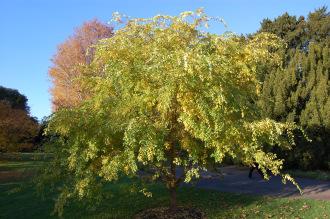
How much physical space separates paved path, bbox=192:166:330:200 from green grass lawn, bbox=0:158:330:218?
1029mm

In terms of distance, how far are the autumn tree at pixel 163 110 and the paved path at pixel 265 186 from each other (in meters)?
4.53

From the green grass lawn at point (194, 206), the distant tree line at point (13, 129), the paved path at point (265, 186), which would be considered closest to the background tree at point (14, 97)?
the distant tree line at point (13, 129)

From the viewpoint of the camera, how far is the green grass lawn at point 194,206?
34.4 ft

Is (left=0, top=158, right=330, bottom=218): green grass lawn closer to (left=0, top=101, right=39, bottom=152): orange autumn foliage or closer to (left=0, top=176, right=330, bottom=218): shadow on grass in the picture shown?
(left=0, top=176, right=330, bottom=218): shadow on grass

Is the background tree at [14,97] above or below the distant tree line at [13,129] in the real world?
above

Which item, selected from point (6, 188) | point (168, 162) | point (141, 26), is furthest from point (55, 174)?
point (6, 188)

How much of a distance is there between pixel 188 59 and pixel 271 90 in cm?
1433

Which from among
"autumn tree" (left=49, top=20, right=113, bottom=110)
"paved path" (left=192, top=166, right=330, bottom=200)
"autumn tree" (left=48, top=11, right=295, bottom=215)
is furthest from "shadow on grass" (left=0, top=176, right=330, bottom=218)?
"autumn tree" (left=49, top=20, right=113, bottom=110)

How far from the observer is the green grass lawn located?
10.5 meters

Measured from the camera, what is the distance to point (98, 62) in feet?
32.0

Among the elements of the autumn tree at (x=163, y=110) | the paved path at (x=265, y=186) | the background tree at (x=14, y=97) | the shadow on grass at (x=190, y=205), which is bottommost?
the shadow on grass at (x=190, y=205)

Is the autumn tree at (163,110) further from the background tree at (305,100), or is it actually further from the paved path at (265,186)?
the background tree at (305,100)

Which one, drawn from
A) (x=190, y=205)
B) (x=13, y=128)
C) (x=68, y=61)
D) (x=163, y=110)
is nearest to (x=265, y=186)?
(x=190, y=205)

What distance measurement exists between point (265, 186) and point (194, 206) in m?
4.56
